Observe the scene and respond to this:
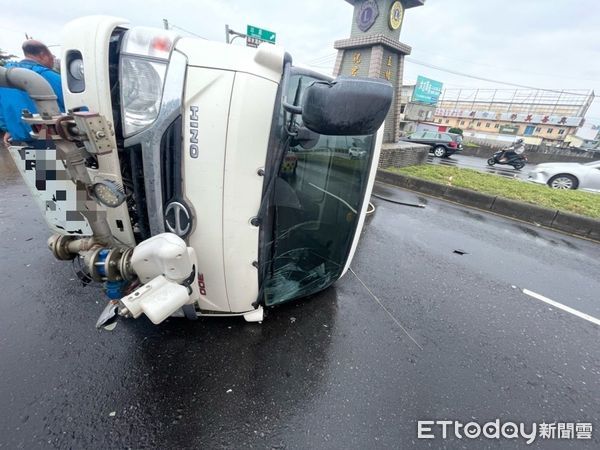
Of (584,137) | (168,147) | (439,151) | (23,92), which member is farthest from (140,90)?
(584,137)

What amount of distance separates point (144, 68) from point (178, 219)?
745 millimetres

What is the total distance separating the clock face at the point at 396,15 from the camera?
8.54 metres

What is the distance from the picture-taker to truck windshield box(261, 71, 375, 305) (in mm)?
1869

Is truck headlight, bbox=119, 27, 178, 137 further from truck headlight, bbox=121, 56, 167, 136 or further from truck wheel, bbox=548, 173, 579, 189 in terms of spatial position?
truck wheel, bbox=548, 173, 579, 189

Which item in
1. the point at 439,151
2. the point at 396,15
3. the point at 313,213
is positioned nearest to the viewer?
the point at 313,213

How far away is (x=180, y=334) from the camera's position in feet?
6.48

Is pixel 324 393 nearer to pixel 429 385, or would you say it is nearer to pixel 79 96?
pixel 429 385

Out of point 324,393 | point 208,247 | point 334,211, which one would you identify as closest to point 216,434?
point 324,393

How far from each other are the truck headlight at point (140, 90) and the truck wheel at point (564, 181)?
11.2 metres

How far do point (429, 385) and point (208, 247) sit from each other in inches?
66.8

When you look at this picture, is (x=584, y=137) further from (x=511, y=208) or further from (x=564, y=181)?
(x=511, y=208)

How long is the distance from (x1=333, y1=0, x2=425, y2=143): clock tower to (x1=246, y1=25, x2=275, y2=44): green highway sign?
3.25m

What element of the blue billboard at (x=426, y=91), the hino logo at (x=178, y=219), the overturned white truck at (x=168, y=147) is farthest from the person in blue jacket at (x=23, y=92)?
the blue billboard at (x=426, y=91)
